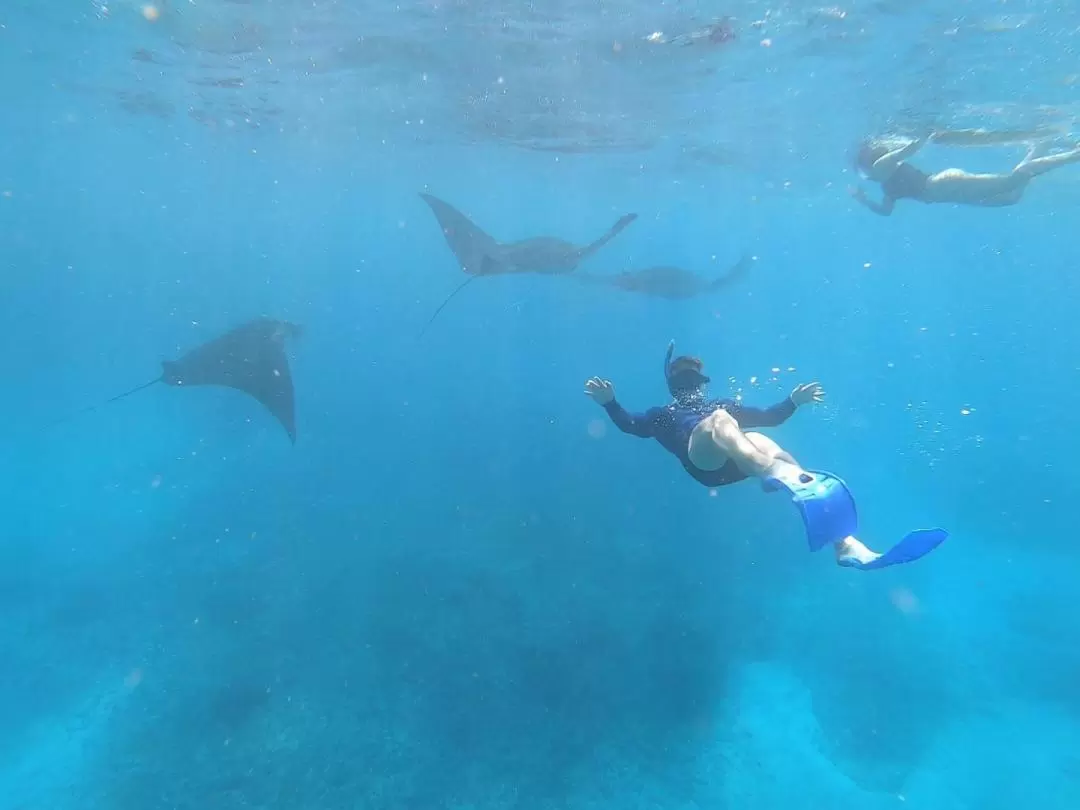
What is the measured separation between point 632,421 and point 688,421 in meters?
0.74

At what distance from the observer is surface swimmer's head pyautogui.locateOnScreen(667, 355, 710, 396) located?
23.0 ft

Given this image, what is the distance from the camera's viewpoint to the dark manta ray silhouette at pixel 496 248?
575 inches

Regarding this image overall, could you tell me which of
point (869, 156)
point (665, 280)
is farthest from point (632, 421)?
point (665, 280)

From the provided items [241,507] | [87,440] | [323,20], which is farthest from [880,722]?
[87,440]

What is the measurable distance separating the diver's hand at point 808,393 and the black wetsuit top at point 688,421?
5.6 inches

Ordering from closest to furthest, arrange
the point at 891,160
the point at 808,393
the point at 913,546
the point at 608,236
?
the point at 913,546 → the point at 808,393 → the point at 891,160 → the point at 608,236

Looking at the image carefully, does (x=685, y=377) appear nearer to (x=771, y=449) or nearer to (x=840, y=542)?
(x=771, y=449)

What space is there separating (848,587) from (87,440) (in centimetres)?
2723

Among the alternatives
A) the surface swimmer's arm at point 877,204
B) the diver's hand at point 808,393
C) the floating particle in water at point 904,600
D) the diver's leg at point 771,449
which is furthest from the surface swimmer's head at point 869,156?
the diver's leg at point 771,449

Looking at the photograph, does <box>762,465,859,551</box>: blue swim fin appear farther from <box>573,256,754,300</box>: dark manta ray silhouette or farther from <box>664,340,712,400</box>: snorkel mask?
<box>573,256,754,300</box>: dark manta ray silhouette

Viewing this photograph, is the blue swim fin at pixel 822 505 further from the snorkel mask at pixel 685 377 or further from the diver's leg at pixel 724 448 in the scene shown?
the snorkel mask at pixel 685 377

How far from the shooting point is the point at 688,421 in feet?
21.2

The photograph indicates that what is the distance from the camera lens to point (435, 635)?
1195 centimetres

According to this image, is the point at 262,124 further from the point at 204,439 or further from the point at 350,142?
the point at 204,439
